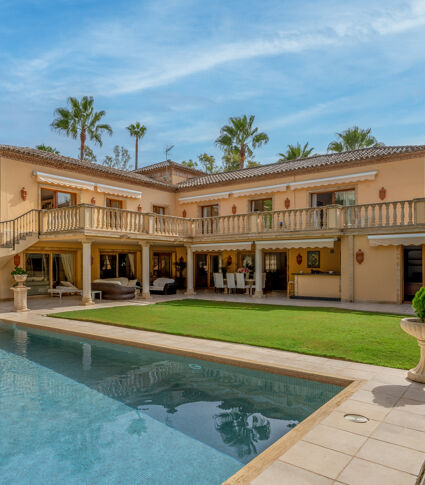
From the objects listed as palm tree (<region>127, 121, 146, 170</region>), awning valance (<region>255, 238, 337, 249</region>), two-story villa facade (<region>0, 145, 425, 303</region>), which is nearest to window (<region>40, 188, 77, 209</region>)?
two-story villa facade (<region>0, 145, 425, 303</region>)

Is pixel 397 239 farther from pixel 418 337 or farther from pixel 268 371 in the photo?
pixel 268 371

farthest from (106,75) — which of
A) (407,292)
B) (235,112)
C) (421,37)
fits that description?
(235,112)

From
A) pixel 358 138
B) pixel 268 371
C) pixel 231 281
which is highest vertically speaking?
pixel 358 138

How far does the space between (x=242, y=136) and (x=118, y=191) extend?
16.6 meters

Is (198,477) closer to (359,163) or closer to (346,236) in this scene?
(346,236)

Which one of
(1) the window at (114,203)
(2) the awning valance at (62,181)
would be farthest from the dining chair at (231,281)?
(2) the awning valance at (62,181)

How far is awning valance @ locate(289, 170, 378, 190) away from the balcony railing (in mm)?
1805

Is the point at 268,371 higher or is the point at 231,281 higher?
the point at 231,281

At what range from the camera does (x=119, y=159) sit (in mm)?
45219

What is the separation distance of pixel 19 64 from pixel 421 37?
36.5 ft

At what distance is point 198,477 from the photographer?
3693 millimetres

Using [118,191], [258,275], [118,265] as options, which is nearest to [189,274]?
[258,275]

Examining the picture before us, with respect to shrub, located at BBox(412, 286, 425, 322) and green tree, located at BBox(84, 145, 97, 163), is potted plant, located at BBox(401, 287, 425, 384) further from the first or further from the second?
green tree, located at BBox(84, 145, 97, 163)

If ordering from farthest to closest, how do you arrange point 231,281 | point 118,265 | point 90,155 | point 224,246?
point 90,155 < point 118,265 < point 231,281 < point 224,246
